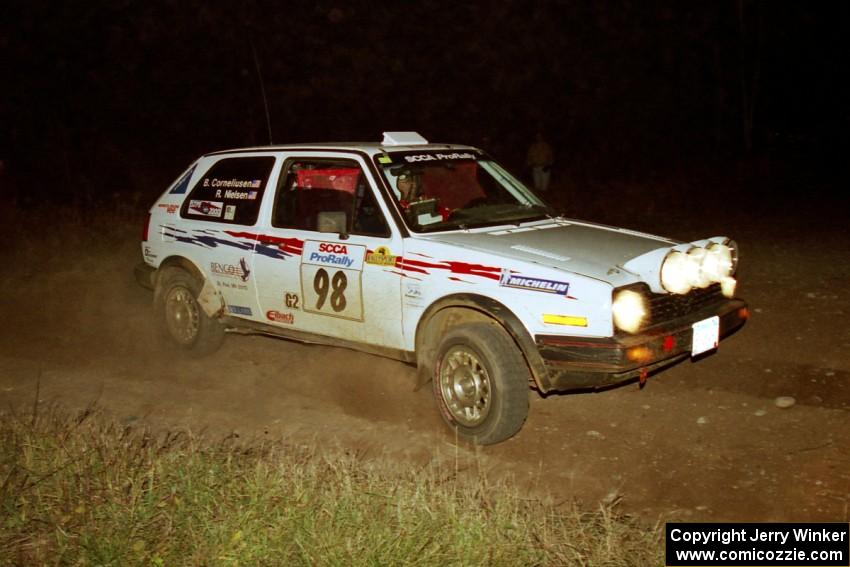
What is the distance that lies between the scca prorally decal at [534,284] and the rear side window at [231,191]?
233 cm

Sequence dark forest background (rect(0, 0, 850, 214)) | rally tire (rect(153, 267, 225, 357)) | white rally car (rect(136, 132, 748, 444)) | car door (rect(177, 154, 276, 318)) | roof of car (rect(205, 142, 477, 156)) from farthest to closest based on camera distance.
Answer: dark forest background (rect(0, 0, 850, 214)), rally tire (rect(153, 267, 225, 357)), car door (rect(177, 154, 276, 318)), roof of car (rect(205, 142, 477, 156)), white rally car (rect(136, 132, 748, 444))

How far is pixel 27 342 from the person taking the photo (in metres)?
8.10

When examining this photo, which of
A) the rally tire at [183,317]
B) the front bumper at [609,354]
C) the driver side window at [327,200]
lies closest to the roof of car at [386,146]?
the driver side window at [327,200]

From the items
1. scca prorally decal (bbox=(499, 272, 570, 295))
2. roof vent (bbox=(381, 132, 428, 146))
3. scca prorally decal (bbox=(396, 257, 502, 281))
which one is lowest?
scca prorally decal (bbox=(499, 272, 570, 295))

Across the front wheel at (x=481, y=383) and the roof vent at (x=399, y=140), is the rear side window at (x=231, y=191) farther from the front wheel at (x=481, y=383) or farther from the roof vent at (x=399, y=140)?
the front wheel at (x=481, y=383)

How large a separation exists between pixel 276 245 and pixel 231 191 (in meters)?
0.82

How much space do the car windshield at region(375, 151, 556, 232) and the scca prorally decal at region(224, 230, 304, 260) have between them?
0.85 meters

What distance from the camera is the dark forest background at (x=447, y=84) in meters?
25.0

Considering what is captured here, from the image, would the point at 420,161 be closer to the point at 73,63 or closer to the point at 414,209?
the point at 414,209

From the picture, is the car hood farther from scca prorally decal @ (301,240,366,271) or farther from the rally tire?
the rally tire

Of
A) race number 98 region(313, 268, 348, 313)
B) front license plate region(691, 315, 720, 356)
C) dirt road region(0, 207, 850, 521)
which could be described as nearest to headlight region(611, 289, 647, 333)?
front license plate region(691, 315, 720, 356)

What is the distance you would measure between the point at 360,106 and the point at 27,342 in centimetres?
2631

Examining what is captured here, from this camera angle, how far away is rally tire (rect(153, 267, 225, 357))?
22.8 ft

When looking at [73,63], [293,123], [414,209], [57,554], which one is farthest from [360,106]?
[57,554]
